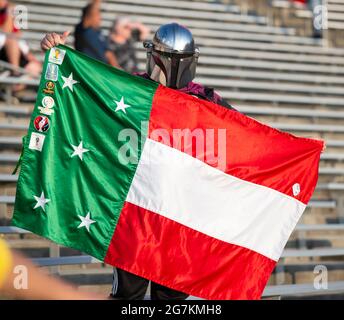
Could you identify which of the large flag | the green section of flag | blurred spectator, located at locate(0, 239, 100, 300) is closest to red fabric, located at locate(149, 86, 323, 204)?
the large flag

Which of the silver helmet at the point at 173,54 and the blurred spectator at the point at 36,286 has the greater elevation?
the silver helmet at the point at 173,54

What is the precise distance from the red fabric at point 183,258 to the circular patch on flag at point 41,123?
557 mm

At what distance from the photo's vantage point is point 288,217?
13.2 feet

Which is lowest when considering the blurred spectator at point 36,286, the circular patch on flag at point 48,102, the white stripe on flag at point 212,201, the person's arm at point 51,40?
the blurred spectator at point 36,286

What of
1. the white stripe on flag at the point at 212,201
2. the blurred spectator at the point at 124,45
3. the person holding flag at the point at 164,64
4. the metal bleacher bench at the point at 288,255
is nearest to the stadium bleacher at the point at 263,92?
the metal bleacher bench at the point at 288,255

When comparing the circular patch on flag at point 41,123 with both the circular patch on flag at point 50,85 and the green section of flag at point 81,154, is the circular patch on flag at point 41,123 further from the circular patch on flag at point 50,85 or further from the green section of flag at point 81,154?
the circular patch on flag at point 50,85

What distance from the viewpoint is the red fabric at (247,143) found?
3.87 meters

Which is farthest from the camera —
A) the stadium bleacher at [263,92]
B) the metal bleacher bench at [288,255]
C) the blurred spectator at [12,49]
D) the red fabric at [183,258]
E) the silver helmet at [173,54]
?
the blurred spectator at [12,49]

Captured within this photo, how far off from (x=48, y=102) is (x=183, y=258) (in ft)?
3.37

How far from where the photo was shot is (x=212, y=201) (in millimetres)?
3908

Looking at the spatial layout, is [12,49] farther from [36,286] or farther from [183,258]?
[36,286]

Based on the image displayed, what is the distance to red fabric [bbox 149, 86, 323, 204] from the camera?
3.87m
